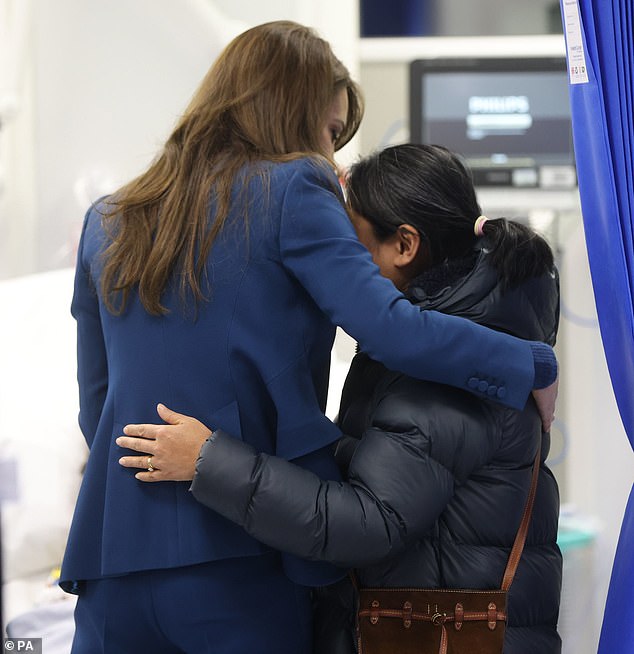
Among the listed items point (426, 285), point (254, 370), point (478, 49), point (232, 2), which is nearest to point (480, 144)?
point (478, 49)

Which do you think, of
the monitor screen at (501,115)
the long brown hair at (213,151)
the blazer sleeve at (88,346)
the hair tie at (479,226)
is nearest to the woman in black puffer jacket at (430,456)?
the hair tie at (479,226)

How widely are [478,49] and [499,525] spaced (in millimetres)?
2320

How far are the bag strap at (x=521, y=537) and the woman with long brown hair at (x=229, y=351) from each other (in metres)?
0.14

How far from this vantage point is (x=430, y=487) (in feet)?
3.94

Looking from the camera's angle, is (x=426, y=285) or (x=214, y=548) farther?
(x=426, y=285)

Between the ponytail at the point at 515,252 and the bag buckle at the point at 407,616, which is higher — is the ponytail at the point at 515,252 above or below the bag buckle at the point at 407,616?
above

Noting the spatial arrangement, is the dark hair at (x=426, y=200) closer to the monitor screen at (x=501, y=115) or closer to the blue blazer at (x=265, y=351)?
the blue blazer at (x=265, y=351)

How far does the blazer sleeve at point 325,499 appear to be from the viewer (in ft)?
3.83

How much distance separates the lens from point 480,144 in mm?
3100

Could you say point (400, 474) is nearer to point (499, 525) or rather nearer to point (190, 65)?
point (499, 525)

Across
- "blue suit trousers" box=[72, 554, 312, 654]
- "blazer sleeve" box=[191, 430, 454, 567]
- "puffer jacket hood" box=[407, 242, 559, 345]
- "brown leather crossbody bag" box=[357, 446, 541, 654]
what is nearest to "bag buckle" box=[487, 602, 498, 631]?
"brown leather crossbody bag" box=[357, 446, 541, 654]

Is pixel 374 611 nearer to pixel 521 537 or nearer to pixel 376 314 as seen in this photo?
pixel 521 537

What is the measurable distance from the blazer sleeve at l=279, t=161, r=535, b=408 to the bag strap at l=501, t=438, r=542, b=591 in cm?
15

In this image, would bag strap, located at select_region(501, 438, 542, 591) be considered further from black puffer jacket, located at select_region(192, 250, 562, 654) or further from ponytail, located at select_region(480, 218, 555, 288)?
ponytail, located at select_region(480, 218, 555, 288)
